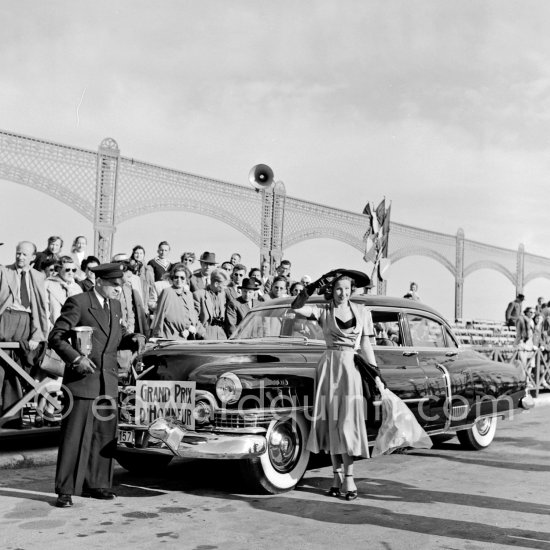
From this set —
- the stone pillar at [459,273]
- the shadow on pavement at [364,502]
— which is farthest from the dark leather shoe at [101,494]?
the stone pillar at [459,273]

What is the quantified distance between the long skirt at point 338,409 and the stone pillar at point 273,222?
17282mm

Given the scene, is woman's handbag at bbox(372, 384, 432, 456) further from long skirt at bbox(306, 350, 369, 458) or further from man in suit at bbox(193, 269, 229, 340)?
man in suit at bbox(193, 269, 229, 340)

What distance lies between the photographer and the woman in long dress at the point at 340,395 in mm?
5555

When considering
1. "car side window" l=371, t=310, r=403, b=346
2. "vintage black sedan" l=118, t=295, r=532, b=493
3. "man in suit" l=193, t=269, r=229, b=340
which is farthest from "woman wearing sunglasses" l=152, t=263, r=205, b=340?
"car side window" l=371, t=310, r=403, b=346

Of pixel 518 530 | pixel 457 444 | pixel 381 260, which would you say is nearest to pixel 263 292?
pixel 381 260

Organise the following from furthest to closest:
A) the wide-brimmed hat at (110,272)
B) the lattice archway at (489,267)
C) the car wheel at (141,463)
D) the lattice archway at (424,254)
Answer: the lattice archway at (489,267) < the lattice archway at (424,254) < the car wheel at (141,463) < the wide-brimmed hat at (110,272)

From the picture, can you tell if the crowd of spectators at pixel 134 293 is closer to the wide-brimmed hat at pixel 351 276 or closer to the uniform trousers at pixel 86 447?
the uniform trousers at pixel 86 447

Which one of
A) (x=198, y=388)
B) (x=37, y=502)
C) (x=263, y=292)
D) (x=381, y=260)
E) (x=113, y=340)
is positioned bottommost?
(x=37, y=502)

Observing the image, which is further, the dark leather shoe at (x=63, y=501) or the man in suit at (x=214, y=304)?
the man in suit at (x=214, y=304)

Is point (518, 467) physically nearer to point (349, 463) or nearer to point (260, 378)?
point (349, 463)

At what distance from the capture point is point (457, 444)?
850cm

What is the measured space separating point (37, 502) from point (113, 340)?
129 cm

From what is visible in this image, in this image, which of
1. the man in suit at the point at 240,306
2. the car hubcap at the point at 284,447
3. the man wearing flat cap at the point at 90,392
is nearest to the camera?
the man wearing flat cap at the point at 90,392

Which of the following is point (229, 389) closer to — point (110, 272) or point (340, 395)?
point (340, 395)
